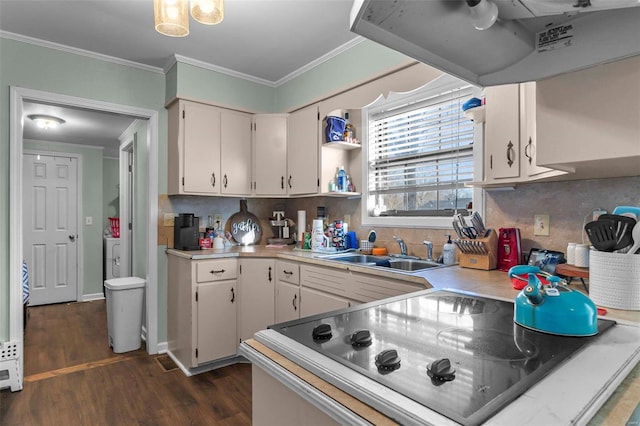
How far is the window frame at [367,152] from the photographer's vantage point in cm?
222

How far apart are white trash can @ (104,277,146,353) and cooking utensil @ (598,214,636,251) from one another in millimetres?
3519

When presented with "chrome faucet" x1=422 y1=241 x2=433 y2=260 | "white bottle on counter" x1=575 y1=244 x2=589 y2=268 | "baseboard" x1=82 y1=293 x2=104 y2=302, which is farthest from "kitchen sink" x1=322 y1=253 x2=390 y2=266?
"baseboard" x1=82 y1=293 x2=104 y2=302

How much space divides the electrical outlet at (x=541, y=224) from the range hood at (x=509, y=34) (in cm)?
105

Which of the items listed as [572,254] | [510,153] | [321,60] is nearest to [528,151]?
[510,153]

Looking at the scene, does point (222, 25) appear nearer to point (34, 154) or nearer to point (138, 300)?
point (138, 300)

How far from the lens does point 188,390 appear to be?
2.56 m

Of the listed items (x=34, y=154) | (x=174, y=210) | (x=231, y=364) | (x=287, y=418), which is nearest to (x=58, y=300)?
(x=34, y=154)

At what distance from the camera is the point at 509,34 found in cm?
93

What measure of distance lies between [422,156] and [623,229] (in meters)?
1.61

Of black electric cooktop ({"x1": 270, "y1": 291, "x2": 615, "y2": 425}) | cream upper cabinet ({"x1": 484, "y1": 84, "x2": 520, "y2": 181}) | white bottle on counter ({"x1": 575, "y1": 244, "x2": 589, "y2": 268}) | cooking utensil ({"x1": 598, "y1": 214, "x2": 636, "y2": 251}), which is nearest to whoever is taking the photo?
black electric cooktop ({"x1": 270, "y1": 291, "x2": 615, "y2": 425})

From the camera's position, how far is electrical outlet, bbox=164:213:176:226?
3.29 metres

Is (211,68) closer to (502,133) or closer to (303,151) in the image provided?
(303,151)

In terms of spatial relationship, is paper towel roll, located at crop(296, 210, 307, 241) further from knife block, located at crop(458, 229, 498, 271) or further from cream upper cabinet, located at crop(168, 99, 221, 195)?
knife block, located at crop(458, 229, 498, 271)

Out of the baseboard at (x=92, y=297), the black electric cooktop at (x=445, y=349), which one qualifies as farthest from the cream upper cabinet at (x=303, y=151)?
the baseboard at (x=92, y=297)
